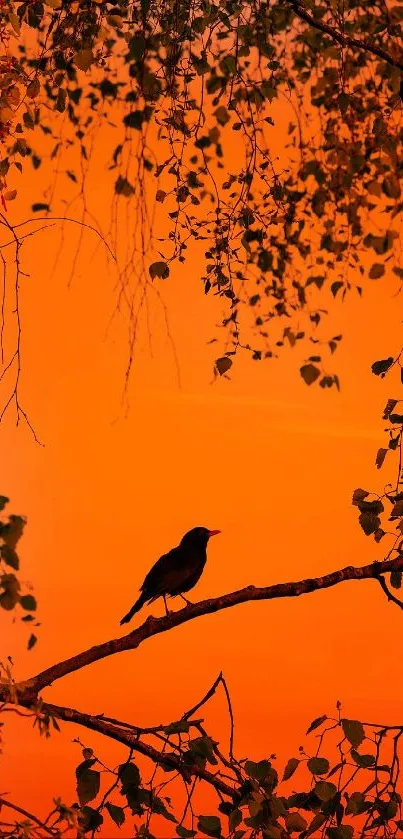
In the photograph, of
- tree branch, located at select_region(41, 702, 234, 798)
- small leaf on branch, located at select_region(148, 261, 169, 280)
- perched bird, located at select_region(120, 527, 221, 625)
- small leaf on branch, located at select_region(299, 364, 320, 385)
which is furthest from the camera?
perched bird, located at select_region(120, 527, 221, 625)

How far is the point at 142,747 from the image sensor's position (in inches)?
87.6

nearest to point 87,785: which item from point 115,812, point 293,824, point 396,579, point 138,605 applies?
point 115,812

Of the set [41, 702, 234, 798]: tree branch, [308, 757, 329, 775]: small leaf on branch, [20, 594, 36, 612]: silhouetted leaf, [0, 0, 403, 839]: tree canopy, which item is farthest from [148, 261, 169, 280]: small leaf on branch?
[20, 594, 36, 612]: silhouetted leaf

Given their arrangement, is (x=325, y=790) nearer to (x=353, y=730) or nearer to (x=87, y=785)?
(x=353, y=730)

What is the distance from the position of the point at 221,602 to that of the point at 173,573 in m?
0.75

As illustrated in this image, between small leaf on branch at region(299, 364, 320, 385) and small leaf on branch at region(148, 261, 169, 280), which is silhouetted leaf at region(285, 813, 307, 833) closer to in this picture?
small leaf on branch at region(299, 364, 320, 385)

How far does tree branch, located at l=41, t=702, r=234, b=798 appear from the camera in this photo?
2.17 metres

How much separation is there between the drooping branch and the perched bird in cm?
62

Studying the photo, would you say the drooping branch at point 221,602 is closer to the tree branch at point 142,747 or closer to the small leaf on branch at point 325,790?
the tree branch at point 142,747

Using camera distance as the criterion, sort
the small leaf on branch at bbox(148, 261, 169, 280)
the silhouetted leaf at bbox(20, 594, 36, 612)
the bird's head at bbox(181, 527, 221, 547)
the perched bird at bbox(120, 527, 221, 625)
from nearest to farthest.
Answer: the silhouetted leaf at bbox(20, 594, 36, 612)
the small leaf on branch at bbox(148, 261, 169, 280)
the perched bird at bbox(120, 527, 221, 625)
the bird's head at bbox(181, 527, 221, 547)

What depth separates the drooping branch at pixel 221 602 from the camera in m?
2.19

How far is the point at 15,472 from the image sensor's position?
3.48m

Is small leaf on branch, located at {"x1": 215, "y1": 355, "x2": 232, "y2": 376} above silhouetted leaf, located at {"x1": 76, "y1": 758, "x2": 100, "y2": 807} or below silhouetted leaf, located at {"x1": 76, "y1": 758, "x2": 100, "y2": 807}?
above

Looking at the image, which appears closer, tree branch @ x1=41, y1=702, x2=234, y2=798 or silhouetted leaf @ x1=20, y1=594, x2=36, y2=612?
silhouetted leaf @ x1=20, y1=594, x2=36, y2=612
